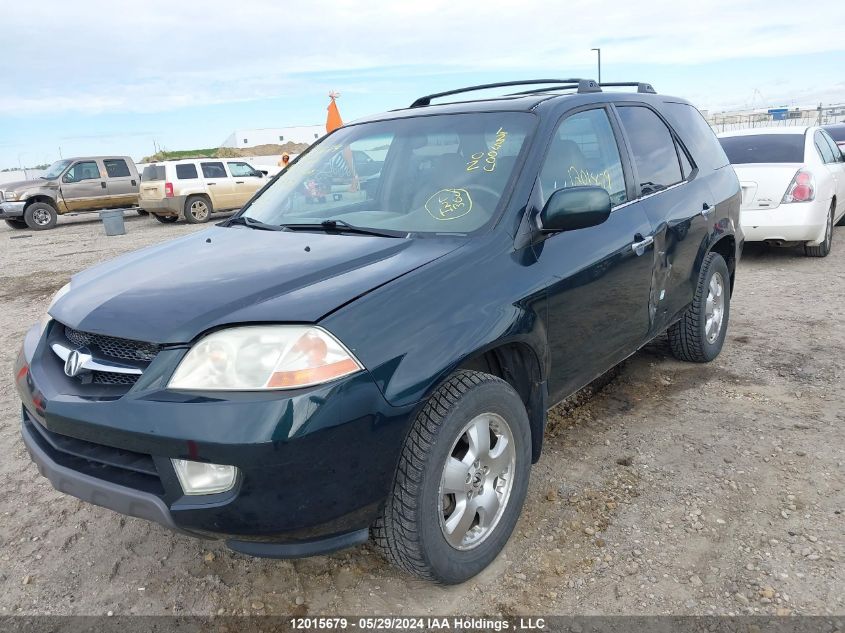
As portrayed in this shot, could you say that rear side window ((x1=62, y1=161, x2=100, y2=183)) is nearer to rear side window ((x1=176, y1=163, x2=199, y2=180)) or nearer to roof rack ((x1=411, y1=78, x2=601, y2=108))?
rear side window ((x1=176, y1=163, x2=199, y2=180))

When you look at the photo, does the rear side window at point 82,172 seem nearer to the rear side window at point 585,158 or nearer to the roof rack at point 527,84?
the roof rack at point 527,84

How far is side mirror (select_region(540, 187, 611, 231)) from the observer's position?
2660mm

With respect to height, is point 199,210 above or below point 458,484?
below

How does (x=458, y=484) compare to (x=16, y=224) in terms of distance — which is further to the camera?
(x=16, y=224)

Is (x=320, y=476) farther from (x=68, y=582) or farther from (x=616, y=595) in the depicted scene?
(x=68, y=582)

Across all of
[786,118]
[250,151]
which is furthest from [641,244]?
[250,151]

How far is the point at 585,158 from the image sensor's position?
10.9ft

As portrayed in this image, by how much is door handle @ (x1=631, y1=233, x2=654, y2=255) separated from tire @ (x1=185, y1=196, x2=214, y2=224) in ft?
49.1

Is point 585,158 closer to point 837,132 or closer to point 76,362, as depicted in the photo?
point 76,362

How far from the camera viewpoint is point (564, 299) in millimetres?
2865

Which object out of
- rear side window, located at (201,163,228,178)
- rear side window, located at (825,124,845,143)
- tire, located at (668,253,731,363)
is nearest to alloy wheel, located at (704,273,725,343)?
tire, located at (668,253,731,363)

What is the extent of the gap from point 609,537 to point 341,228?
5.72ft

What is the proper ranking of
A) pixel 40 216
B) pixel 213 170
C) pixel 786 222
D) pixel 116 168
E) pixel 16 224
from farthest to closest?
pixel 116 168 < pixel 16 224 < pixel 40 216 < pixel 213 170 < pixel 786 222

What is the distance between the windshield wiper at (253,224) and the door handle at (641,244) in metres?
1.72
